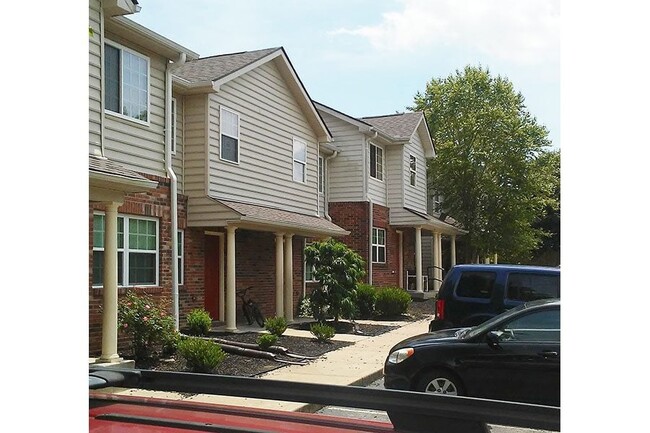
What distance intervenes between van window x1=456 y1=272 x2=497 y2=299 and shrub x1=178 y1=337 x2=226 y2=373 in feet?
9.80

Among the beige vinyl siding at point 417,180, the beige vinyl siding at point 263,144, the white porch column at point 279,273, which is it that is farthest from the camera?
the beige vinyl siding at point 417,180

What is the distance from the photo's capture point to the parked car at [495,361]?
5250 mm

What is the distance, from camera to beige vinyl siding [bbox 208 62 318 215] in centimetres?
1086

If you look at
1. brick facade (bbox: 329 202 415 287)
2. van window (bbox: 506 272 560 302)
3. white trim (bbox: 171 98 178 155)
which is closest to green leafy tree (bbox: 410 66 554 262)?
brick facade (bbox: 329 202 415 287)

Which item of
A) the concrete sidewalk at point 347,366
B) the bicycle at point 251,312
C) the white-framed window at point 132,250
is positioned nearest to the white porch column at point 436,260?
the concrete sidewalk at point 347,366

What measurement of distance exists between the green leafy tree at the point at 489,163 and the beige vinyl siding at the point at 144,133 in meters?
7.73

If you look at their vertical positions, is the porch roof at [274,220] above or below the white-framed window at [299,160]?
below

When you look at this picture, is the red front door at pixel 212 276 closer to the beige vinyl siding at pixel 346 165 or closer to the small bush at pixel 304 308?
the small bush at pixel 304 308

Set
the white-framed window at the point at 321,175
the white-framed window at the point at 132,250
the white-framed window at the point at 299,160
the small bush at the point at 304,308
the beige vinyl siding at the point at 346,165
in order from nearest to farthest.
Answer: the white-framed window at the point at 132,250 → the small bush at the point at 304,308 → the white-framed window at the point at 299,160 → the white-framed window at the point at 321,175 → the beige vinyl siding at the point at 346,165

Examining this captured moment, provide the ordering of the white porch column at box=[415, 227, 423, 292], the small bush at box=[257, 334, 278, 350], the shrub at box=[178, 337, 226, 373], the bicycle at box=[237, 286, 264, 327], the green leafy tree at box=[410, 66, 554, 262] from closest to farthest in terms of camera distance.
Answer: the shrub at box=[178, 337, 226, 373] → the small bush at box=[257, 334, 278, 350] → the bicycle at box=[237, 286, 264, 327] → the green leafy tree at box=[410, 66, 554, 262] → the white porch column at box=[415, 227, 423, 292]

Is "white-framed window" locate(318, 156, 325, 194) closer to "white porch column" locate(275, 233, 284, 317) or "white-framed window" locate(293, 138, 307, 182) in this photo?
"white-framed window" locate(293, 138, 307, 182)

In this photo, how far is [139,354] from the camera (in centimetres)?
764

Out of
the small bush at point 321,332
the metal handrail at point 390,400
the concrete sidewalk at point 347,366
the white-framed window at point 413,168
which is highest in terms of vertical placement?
the white-framed window at point 413,168
